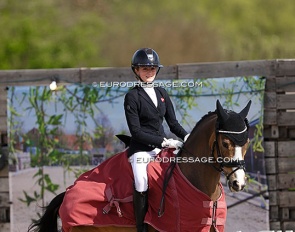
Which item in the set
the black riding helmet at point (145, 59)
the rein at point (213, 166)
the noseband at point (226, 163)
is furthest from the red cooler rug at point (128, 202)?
the black riding helmet at point (145, 59)

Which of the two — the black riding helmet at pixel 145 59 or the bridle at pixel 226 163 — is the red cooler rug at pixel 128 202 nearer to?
the bridle at pixel 226 163

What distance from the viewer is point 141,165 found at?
5867 mm

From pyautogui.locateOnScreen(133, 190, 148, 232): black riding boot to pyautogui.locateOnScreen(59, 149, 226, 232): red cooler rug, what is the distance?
49 millimetres

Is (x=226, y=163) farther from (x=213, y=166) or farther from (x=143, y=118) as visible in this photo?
(x=143, y=118)

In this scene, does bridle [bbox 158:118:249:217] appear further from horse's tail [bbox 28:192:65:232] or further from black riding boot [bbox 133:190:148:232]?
horse's tail [bbox 28:192:65:232]

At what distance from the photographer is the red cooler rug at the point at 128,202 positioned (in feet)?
18.4

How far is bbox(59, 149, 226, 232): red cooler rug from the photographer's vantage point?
5613mm

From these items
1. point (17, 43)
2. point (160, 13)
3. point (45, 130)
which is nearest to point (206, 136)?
point (45, 130)

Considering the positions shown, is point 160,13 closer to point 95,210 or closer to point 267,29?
point 267,29

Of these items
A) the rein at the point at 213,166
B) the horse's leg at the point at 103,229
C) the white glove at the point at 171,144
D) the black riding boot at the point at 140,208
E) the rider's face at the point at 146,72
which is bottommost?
the horse's leg at the point at 103,229

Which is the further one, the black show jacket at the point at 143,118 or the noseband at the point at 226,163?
the black show jacket at the point at 143,118

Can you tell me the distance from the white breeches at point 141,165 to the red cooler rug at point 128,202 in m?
0.06

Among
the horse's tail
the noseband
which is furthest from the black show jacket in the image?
the horse's tail

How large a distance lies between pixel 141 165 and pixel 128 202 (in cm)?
36
